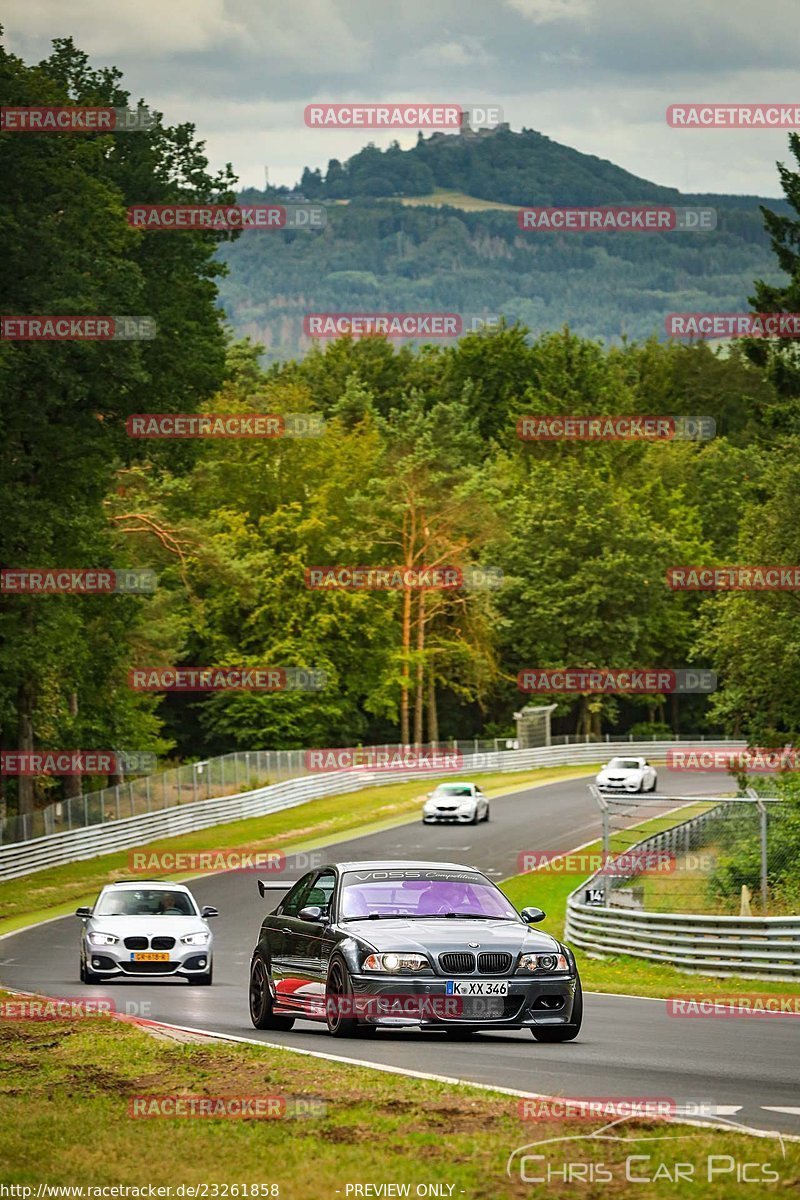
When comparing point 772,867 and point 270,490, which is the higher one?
point 270,490

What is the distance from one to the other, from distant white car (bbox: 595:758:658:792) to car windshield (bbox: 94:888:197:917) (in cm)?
3952

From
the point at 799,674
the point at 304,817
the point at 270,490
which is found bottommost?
the point at 304,817

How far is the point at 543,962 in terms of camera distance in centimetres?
1348

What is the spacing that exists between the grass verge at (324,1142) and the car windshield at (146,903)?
40.8ft

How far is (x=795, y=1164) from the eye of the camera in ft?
26.2

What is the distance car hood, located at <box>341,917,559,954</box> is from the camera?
13.4 metres

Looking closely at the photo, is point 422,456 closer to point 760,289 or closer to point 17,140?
point 760,289

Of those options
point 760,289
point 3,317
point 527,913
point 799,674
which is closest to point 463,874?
point 527,913

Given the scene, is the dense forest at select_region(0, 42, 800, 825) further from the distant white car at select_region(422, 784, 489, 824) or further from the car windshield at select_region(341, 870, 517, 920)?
the car windshield at select_region(341, 870, 517, 920)

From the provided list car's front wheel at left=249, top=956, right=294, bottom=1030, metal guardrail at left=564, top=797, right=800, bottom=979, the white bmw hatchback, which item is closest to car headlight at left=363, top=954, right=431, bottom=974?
car's front wheel at left=249, top=956, right=294, bottom=1030

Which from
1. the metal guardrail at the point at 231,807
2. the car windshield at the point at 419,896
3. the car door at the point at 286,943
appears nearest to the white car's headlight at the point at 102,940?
the car door at the point at 286,943

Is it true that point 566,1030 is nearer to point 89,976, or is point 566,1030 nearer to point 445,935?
point 445,935

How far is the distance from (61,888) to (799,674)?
2050 centimetres

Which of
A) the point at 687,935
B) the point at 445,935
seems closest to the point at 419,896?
the point at 445,935
